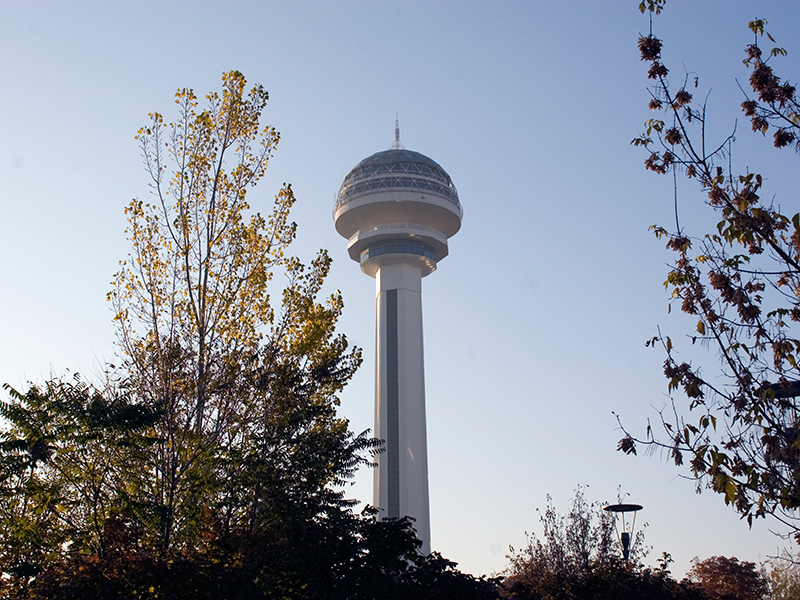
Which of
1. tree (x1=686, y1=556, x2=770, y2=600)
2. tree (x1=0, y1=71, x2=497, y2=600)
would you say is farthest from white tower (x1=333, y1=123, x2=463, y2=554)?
tree (x1=0, y1=71, x2=497, y2=600)

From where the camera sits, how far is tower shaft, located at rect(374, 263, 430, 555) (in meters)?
73.3

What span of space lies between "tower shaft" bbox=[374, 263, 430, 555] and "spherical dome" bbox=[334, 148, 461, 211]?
7712mm

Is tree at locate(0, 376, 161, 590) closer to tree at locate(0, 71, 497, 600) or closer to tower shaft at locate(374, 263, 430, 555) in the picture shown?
tree at locate(0, 71, 497, 600)

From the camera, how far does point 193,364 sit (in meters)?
15.9

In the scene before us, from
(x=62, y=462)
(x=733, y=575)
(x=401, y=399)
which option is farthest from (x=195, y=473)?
(x=401, y=399)

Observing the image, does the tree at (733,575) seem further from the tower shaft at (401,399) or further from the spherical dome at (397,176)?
the spherical dome at (397,176)

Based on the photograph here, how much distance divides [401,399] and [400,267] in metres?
13.5

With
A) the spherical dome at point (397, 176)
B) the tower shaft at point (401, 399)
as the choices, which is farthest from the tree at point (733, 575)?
→ the spherical dome at point (397, 176)

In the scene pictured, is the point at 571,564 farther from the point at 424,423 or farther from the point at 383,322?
the point at 383,322

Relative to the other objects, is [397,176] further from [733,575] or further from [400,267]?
[733,575]

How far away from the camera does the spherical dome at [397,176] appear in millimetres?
80062

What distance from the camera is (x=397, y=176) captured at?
80250 mm

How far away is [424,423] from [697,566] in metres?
32.1

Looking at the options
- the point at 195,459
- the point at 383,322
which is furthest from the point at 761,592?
the point at 383,322
